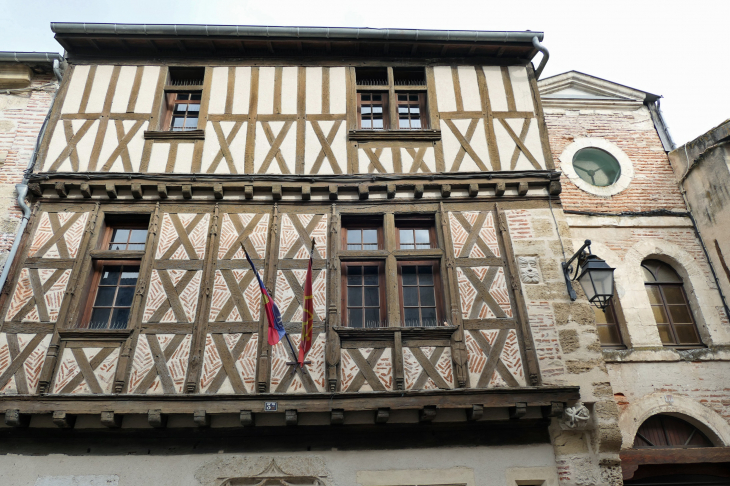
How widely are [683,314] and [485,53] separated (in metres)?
4.69

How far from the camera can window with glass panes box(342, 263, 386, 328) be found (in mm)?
6035

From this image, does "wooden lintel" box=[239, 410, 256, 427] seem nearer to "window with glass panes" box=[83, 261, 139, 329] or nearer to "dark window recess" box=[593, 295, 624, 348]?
"window with glass panes" box=[83, 261, 139, 329]

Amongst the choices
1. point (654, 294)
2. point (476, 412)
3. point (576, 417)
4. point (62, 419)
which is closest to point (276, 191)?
point (62, 419)

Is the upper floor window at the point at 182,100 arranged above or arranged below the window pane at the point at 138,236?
above

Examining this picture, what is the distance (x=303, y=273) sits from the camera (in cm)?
614

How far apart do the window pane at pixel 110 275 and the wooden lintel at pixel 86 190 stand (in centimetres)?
97

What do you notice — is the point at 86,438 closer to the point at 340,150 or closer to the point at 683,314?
the point at 340,150

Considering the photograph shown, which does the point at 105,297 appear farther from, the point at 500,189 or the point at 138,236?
the point at 500,189

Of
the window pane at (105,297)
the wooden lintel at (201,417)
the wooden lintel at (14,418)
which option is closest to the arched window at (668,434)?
the wooden lintel at (201,417)

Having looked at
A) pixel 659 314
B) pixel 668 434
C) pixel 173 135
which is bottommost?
pixel 668 434

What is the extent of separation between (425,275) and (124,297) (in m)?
3.57

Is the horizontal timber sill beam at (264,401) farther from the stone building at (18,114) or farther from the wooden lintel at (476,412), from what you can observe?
the stone building at (18,114)

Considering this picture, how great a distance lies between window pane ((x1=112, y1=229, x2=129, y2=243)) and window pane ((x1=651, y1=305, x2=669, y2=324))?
7180 millimetres

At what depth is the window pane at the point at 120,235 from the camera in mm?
6559
